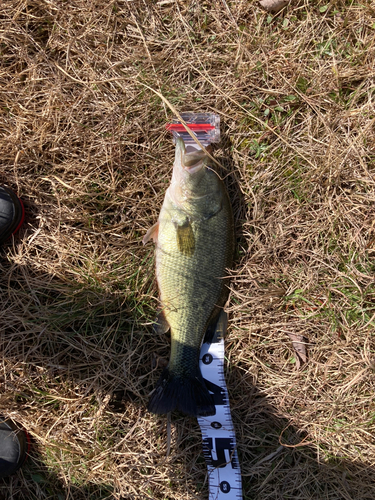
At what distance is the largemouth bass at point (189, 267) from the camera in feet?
8.11

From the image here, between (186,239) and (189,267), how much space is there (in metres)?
0.22

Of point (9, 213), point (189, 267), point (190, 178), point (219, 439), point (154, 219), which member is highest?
point (190, 178)

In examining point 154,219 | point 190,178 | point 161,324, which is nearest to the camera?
point 190,178

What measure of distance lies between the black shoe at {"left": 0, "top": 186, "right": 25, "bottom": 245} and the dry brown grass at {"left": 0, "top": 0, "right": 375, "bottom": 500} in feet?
0.32

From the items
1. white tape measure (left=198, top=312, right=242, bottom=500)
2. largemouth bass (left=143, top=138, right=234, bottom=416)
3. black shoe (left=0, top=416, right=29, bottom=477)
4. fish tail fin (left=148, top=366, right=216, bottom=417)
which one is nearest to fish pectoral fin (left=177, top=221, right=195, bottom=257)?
largemouth bass (left=143, top=138, right=234, bottom=416)

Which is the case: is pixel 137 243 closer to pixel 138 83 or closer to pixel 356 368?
pixel 138 83

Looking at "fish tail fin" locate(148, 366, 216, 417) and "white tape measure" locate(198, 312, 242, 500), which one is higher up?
"fish tail fin" locate(148, 366, 216, 417)

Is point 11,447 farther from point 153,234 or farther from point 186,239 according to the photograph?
point 186,239

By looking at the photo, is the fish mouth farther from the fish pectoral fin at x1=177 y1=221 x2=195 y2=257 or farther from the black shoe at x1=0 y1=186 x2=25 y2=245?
the black shoe at x1=0 y1=186 x2=25 y2=245

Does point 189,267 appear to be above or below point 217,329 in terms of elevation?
above

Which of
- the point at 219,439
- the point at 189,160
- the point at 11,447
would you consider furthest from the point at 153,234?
the point at 11,447

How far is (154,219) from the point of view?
2816mm

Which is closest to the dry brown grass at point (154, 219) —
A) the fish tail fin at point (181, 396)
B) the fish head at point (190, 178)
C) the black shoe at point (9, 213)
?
the black shoe at point (9, 213)

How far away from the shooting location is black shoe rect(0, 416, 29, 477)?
2615 millimetres
